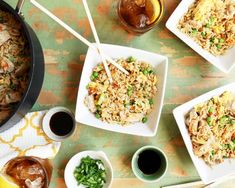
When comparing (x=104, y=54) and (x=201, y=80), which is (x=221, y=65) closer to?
(x=201, y=80)

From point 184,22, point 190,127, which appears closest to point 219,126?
point 190,127

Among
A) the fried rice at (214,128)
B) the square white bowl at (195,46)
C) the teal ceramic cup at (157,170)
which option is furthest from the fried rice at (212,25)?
the teal ceramic cup at (157,170)

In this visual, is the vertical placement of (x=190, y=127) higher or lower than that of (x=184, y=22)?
lower

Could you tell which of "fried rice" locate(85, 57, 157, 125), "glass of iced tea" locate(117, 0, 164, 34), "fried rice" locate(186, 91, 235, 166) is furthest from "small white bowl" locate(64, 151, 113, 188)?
"glass of iced tea" locate(117, 0, 164, 34)

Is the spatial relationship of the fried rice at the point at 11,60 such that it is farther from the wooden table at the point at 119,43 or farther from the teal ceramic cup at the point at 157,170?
the teal ceramic cup at the point at 157,170

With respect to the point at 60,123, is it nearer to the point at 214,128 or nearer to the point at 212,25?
the point at 214,128

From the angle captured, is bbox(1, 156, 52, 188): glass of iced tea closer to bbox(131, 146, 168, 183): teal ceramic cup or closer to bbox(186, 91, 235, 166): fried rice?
bbox(131, 146, 168, 183): teal ceramic cup
